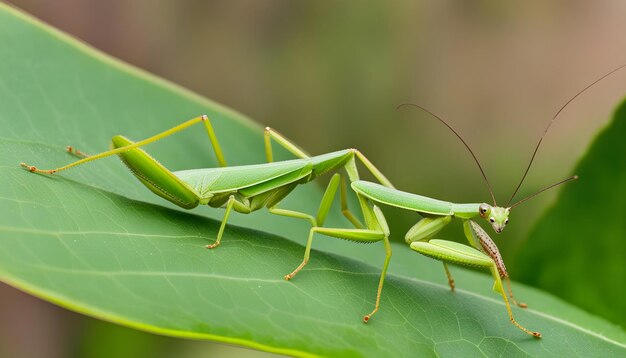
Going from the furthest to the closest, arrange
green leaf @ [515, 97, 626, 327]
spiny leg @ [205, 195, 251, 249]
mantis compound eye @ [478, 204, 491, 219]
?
1. green leaf @ [515, 97, 626, 327]
2. mantis compound eye @ [478, 204, 491, 219]
3. spiny leg @ [205, 195, 251, 249]

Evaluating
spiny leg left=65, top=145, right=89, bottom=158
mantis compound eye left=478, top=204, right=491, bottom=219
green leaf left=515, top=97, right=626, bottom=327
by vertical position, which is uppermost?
spiny leg left=65, top=145, right=89, bottom=158

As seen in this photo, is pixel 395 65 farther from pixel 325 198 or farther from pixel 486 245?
pixel 486 245

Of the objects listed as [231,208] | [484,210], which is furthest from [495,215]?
[231,208]

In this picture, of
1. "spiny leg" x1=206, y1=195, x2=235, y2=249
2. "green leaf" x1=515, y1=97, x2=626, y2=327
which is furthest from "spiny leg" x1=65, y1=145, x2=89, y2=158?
"green leaf" x1=515, y1=97, x2=626, y2=327

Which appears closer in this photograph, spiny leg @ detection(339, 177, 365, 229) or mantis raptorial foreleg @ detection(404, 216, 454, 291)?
mantis raptorial foreleg @ detection(404, 216, 454, 291)

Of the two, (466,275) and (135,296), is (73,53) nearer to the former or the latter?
(135,296)

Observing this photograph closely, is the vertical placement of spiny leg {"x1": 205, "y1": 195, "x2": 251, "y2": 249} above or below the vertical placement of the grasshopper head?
above

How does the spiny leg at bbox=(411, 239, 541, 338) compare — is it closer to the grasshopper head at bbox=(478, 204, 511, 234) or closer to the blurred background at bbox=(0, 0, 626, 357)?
the grasshopper head at bbox=(478, 204, 511, 234)

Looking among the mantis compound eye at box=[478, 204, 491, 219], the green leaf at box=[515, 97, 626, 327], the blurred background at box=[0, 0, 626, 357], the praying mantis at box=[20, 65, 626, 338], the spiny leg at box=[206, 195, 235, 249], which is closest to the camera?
the spiny leg at box=[206, 195, 235, 249]
